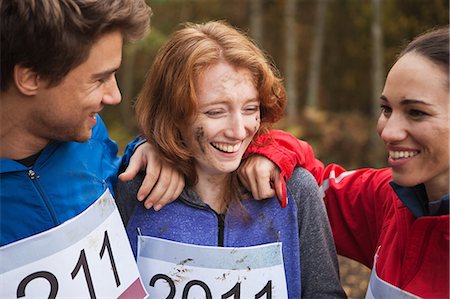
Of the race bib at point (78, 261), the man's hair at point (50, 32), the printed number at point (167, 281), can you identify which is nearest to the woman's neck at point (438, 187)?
the printed number at point (167, 281)

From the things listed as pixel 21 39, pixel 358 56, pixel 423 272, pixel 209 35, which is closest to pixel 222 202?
pixel 209 35

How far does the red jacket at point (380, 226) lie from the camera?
218 cm

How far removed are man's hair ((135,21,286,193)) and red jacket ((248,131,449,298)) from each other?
216 mm

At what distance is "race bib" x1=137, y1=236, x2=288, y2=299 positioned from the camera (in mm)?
2506

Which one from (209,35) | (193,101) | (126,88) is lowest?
(126,88)

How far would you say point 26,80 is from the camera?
216 cm

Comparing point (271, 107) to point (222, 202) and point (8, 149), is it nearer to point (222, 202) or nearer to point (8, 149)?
point (222, 202)

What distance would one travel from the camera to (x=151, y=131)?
2.71 m

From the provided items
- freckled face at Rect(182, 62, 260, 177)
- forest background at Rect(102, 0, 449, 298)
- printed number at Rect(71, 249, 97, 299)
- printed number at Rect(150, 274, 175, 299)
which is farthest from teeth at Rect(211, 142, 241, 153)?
forest background at Rect(102, 0, 449, 298)

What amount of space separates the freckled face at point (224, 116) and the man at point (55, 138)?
1.21 feet

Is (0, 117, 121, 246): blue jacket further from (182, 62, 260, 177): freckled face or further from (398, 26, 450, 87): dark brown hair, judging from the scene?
(398, 26, 450, 87): dark brown hair

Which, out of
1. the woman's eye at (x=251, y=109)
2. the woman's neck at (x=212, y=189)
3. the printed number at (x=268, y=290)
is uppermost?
the woman's eye at (x=251, y=109)

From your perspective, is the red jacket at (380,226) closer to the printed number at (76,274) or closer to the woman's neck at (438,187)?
the woman's neck at (438,187)

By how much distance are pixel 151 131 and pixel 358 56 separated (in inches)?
472
